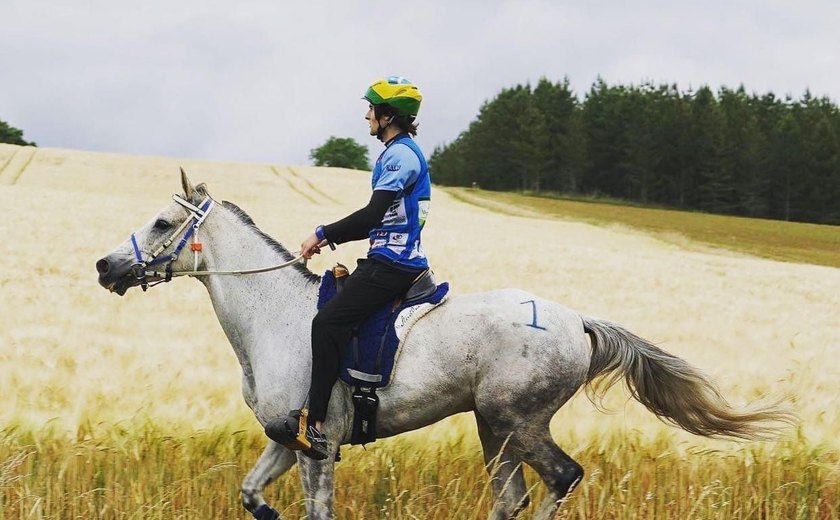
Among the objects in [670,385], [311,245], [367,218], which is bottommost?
[670,385]

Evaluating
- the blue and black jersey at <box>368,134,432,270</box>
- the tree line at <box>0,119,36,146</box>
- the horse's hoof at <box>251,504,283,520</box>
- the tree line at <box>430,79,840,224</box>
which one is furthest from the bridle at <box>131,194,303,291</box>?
the tree line at <box>0,119,36,146</box>

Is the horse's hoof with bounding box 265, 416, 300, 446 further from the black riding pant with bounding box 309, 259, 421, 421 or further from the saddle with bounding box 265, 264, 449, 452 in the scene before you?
the black riding pant with bounding box 309, 259, 421, 421

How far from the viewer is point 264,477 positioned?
4480 mm

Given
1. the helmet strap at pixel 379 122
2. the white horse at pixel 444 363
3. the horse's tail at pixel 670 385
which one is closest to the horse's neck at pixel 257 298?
the white horse at pixel 444 363

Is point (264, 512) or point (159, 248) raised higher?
point (159, 248)

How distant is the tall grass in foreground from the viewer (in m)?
4.75

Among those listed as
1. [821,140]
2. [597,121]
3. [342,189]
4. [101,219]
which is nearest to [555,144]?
[597,121]

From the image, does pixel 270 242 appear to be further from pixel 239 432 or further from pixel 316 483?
pixel 316 483

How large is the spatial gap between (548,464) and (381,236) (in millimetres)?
1631

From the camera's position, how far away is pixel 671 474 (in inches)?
209

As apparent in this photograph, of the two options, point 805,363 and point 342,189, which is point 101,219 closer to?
point 805,363

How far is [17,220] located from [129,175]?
104 ft

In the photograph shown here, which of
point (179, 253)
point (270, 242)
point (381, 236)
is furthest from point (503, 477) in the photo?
point (179, 253)

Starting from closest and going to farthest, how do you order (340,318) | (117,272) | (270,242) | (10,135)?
(340,318), (117,272), (270,242), (10,135)
